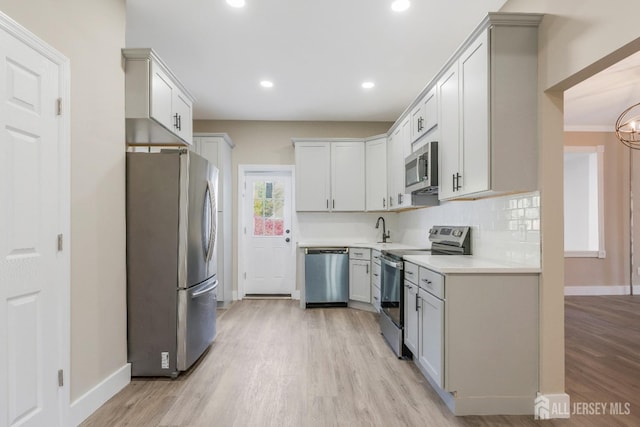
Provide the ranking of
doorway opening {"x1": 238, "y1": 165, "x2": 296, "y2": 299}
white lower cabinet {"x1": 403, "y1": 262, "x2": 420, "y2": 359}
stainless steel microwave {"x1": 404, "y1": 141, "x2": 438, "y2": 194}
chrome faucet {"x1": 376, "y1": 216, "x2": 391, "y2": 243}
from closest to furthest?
white lower cabinet {"x1": 403, "y1": 262, "x2": 420, "y2": 359} < stainless steel microwave {"x1": 404, "y1": 141, "x2": 438, "y2": 194} < chrome faucet {"x1": 376, "y1": 216, "x2": 391, "y2": 243} < doorway opening {"x1": 238, "y1": 165, "x2": 296, "y2": 299}

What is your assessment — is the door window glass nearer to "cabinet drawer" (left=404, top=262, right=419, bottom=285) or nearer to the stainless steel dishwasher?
the stainless steel dishwasher

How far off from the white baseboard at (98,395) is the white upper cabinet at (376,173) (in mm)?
3615

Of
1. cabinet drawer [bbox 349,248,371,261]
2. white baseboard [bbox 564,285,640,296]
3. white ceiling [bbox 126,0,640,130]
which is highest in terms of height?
white ceiling [bbox 126,0,640,130]

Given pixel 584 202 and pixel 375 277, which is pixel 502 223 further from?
pixel 584 202

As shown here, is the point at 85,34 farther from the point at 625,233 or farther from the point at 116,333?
the point at 625,233

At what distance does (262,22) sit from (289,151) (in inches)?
106

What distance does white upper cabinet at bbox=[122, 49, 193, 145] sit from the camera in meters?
2.54

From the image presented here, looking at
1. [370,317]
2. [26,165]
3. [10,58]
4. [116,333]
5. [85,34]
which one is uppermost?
[85,34]

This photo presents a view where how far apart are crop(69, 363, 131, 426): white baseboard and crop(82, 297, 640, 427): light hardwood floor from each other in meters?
0.05

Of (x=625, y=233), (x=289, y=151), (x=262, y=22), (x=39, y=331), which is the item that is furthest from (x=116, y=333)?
(x=625, y=233)

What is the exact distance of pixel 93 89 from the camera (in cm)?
219

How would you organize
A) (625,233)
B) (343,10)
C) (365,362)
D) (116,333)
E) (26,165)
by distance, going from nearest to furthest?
(26,165), (116,333), (343,10), (365,362), (625,233)

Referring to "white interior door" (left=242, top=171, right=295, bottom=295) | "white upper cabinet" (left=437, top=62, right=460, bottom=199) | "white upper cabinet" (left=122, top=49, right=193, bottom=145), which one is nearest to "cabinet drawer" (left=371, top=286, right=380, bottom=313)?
"white interior door" (left=242, top=171, right=295, bottom=295)

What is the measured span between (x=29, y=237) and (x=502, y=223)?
2.96 metres
